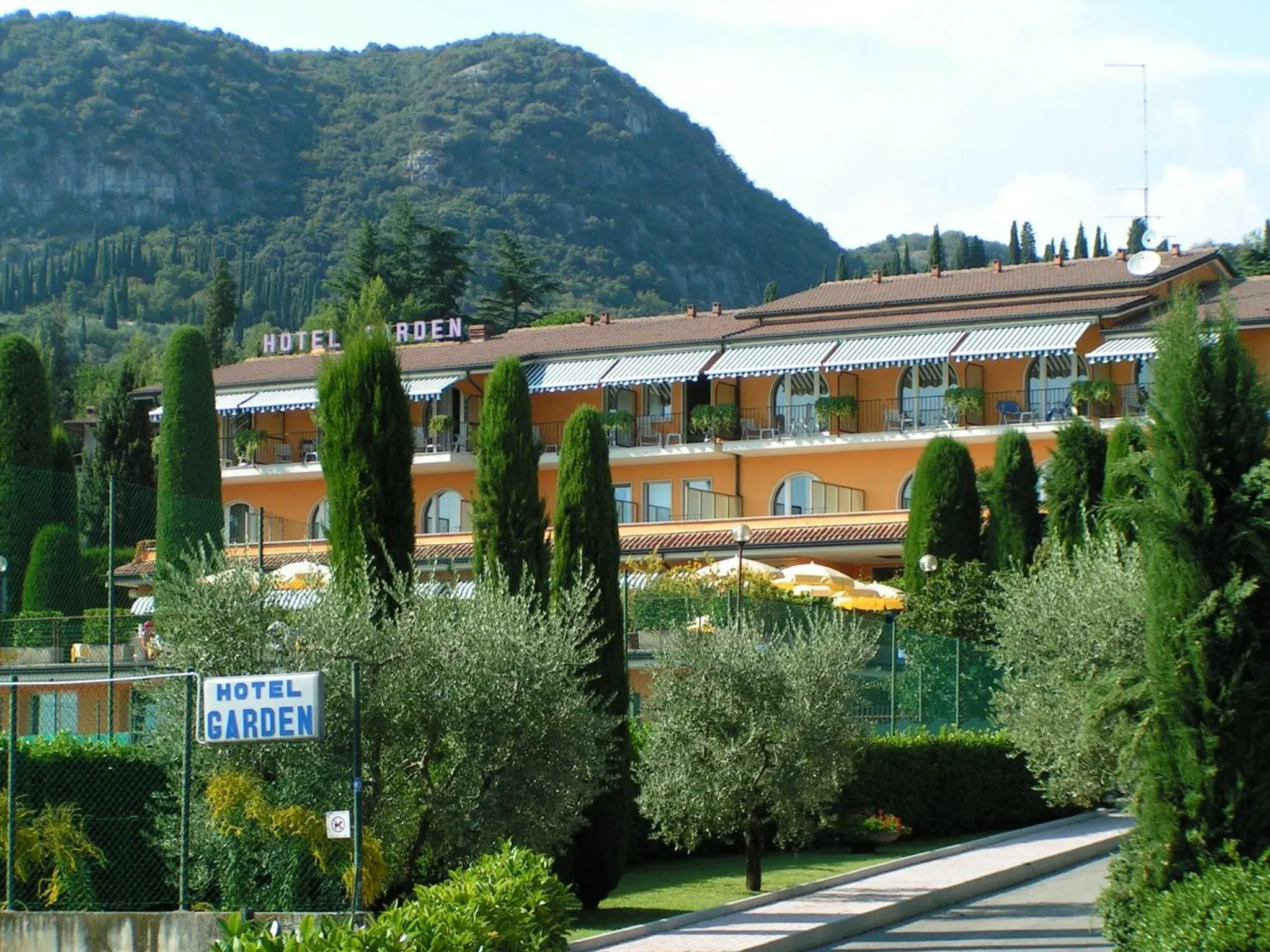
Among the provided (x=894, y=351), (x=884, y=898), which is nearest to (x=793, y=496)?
(x=894, y=351)

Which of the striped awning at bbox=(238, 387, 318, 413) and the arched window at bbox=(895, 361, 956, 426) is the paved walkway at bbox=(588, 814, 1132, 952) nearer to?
the arched window at bbox=(895, 361, 956, 426)

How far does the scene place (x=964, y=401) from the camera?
5431 cm

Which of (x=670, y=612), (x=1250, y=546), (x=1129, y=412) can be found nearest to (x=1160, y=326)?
(x=1250, y=546)

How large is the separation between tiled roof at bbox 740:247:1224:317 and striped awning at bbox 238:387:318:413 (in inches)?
568

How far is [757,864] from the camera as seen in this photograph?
21.7m

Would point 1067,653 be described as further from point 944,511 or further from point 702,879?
point 944,511

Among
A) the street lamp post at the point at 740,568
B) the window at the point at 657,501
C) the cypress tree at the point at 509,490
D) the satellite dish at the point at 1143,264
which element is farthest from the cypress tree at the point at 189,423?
the satellite dish at the point at 1143,264

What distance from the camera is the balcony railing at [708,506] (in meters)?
57.5

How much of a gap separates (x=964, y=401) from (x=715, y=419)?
25.7 ft

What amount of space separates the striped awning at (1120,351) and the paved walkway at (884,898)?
24.2 m

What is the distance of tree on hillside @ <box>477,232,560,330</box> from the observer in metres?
110

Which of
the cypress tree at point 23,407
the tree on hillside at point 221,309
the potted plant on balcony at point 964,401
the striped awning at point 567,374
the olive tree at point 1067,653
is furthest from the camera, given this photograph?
the tree on hillside at point 221,309

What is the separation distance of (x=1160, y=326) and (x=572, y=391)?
45987 millimetres

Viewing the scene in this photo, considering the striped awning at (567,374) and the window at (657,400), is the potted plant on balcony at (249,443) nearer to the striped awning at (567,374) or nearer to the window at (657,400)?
the striped awning at (567,374)
